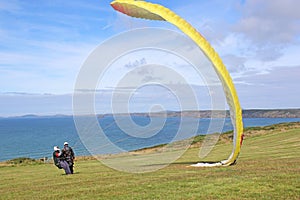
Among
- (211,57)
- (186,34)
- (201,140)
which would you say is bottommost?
(201,140)

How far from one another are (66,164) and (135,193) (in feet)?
27.4

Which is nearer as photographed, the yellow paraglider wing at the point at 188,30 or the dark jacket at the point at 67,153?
the yellow paraglider wing at the point at 188,30

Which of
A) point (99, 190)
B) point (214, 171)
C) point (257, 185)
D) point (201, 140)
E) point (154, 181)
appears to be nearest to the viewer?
point (257, 185)

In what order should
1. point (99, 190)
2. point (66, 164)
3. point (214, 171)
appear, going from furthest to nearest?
1. point (66, 164)
2. point (214, 171)
3. point (99, 190)

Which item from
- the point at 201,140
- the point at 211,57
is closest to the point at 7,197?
the point at 211,57

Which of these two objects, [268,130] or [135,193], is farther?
[268,130]

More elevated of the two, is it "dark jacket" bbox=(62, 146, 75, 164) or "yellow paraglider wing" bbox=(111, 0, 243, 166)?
"yellow paraglider wing" bbox=(111, 0, 243, 166)

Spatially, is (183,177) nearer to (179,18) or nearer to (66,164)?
(179,18)

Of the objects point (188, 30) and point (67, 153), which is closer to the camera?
point (188, 30)

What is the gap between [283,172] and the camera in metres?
13.2

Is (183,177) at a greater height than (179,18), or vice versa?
(179,18)

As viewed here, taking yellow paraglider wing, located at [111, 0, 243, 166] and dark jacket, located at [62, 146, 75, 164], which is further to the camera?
dark jacket, located at [62, 146, 75, 164]

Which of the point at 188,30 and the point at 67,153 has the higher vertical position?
the point at 188,30

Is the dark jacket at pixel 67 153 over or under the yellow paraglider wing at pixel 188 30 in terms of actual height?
under
